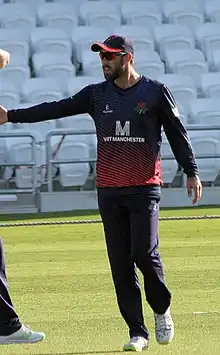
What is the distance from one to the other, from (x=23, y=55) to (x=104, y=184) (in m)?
14.2

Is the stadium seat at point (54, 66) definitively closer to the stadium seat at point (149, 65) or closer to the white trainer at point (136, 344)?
the stadium seat at point (149, 65)

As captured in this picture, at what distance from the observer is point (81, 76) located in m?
20.3

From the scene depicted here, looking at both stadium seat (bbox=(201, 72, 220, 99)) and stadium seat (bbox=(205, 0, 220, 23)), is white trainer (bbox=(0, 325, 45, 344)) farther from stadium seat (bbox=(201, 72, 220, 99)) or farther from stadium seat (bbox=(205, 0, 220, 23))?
stadium seat (bbox=(205, 0, 220, 23))

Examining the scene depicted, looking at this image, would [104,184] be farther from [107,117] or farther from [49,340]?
[49,340]

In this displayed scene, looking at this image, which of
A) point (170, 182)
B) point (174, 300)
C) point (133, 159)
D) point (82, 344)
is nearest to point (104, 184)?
point (133, 159)

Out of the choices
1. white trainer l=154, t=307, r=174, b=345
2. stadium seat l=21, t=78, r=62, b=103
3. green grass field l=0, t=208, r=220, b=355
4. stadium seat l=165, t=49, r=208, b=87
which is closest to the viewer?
white trainer l=154, t=307, r=174, b=345

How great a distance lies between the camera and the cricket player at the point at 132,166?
6.88 meters

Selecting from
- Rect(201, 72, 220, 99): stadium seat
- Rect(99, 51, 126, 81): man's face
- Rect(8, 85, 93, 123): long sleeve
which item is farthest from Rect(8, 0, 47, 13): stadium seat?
Rect(99, 51, 126, 81): man's face

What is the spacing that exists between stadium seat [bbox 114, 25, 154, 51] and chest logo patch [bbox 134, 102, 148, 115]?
46.1ft

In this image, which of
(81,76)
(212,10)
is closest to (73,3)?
(212,10)

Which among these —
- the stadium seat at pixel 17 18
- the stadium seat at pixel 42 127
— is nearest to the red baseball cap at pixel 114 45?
the stadium seat at pixel 42 127

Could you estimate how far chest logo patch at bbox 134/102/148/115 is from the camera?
22.5ft

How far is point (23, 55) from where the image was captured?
20906 millimetres

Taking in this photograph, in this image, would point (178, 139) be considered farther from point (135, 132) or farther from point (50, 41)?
point (50, 41)
